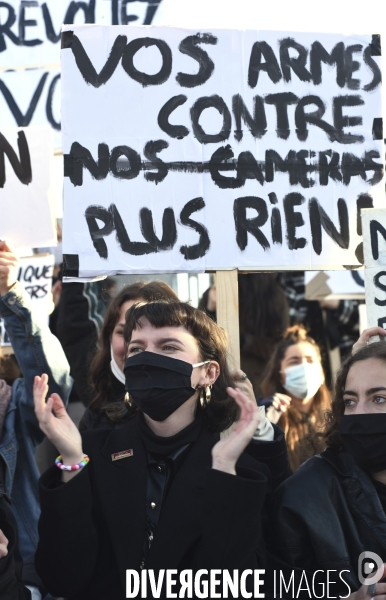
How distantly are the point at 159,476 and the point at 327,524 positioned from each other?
2.13 feet

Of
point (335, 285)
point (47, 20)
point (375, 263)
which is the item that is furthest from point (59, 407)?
point (47, 20)

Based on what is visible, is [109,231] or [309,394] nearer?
[109,231]

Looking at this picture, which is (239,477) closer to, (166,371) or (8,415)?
(166,371)

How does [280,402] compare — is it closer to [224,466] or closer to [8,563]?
[224,466]

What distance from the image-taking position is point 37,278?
5504 mm

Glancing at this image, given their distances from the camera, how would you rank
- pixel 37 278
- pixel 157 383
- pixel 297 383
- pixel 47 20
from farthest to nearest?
pixel 47 20
pixel 37 278
pixel 297 383
pixel 157 383

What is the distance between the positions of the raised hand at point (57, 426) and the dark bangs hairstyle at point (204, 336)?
0.54m

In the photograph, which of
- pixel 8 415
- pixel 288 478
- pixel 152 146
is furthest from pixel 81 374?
pixel 288 478

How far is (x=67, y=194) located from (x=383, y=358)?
1565 millimetres

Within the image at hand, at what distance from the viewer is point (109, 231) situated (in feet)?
13.5

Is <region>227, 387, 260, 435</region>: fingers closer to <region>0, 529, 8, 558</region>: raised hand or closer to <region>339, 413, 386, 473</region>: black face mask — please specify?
<region>339, 413, 386, 473</region>: black face mask

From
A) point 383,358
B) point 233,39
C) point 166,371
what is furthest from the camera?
point 233,39

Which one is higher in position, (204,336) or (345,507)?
(204,336)

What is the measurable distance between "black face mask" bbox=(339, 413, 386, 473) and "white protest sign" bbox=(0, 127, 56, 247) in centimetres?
180
